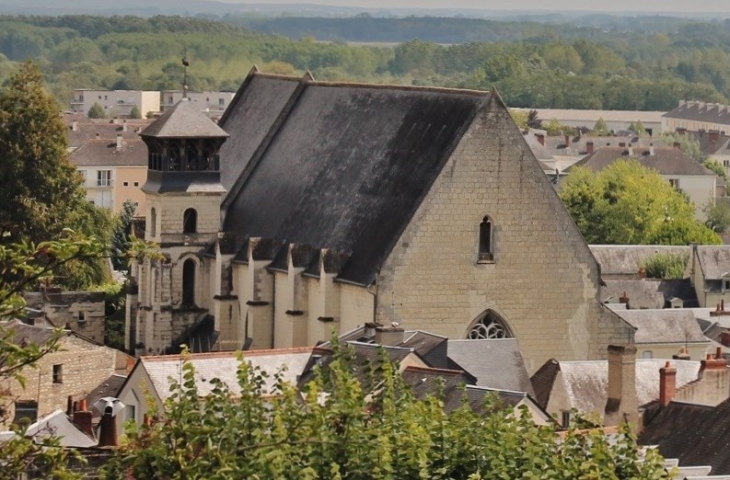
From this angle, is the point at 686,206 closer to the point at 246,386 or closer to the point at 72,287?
the point at 72,287

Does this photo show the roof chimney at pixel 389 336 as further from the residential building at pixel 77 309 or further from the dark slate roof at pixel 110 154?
the dark slate roof at pixel 110 154

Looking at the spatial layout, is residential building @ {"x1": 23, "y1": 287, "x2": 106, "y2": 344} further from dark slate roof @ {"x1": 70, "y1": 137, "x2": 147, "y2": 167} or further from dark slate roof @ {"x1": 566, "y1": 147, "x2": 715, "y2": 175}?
dark slate roof @ {"x1": 566, "y1": 147, "x2": 715, "y2": 175}

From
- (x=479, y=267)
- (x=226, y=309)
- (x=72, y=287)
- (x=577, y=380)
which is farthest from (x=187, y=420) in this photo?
(x=72, y=287)

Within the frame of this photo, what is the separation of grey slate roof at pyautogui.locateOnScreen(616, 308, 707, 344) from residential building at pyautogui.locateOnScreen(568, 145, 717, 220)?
78.1 m

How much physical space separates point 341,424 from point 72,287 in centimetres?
5908

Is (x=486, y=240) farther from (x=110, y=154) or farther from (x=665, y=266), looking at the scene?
(x=110, y=154)

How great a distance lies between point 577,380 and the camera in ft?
178

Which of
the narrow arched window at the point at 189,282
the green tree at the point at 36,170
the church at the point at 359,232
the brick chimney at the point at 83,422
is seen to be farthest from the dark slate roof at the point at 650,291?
the brick chimney at the point at 83,422

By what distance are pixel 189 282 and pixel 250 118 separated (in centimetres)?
644

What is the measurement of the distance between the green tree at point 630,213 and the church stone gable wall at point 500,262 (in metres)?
48.8

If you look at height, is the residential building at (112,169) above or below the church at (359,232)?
above

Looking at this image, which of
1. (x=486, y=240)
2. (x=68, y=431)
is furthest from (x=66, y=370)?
(x=68, y=431)

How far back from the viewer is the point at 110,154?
14312 cm

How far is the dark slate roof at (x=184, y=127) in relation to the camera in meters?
67.8
